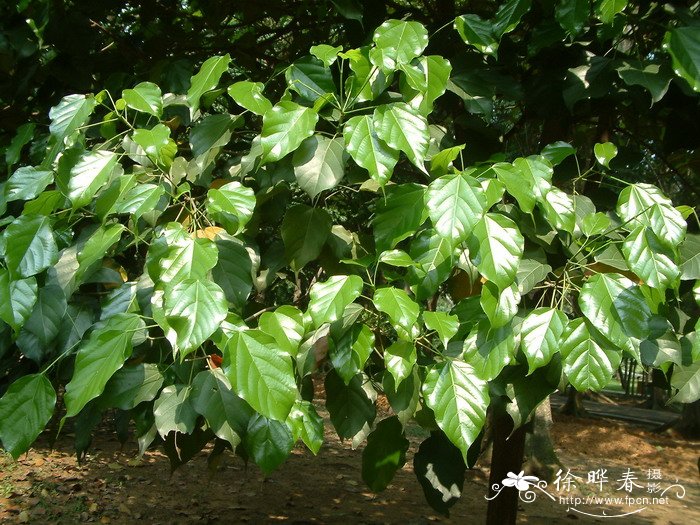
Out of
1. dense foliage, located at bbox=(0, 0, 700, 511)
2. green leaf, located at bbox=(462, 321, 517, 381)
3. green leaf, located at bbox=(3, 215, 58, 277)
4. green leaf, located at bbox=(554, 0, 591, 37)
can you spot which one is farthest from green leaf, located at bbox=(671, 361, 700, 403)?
green leaf, located at bbox=(3, 215, 58, 277)

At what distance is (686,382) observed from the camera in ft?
4.79

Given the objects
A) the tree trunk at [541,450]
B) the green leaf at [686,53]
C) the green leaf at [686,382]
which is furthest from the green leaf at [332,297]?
the tree trunk at [541,450]

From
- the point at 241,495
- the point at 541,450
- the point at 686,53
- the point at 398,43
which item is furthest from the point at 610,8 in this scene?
the point at 541,450

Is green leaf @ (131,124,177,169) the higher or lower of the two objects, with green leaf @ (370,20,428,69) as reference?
lower

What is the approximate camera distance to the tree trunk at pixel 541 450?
5402 millimetres

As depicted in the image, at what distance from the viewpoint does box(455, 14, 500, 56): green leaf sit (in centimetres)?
154

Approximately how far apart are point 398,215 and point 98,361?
1.91ft

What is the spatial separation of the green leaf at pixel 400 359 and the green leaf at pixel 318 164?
1.04ft

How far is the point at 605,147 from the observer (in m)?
1.53

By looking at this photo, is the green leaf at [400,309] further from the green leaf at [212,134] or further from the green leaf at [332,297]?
the green leaf at [212,134]

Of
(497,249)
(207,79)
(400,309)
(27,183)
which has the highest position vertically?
(207,79)

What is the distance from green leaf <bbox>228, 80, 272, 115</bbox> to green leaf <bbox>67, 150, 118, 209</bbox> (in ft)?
0.87

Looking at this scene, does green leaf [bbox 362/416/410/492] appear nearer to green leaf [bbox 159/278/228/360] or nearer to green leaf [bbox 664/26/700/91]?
green leaf [bbox 159/278/228/360]

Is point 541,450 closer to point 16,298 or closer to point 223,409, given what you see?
point 223,409
